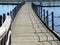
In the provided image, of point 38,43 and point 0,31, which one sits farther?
point 38,43

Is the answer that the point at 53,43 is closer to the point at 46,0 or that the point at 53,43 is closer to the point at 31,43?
the point at 31,43

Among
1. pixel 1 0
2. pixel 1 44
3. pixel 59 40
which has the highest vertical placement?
pixel 1 44

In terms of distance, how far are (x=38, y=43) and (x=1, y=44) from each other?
21.6 feet

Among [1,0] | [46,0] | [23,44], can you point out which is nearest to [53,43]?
[23,44]

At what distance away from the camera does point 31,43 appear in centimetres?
1125

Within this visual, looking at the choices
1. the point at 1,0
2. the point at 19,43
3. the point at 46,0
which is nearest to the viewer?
the point at 19,43

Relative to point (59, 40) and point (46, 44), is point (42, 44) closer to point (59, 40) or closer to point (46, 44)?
point (46, 44)

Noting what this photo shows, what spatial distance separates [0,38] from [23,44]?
6.44 m

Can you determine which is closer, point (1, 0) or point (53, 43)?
point (53, 43)

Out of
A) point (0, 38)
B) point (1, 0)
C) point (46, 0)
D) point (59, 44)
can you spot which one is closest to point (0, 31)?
point (0, 38)

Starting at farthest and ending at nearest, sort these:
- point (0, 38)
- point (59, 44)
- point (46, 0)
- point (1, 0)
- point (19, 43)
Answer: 1. point (1, 0)
2. point (46, 0)
3. point (19, 43)
4. point (59, 44)
5. point (0, 38)

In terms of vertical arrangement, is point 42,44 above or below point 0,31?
below

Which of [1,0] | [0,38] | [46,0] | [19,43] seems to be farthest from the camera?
[1,0]

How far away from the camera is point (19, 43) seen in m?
11.2
